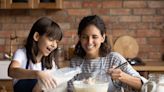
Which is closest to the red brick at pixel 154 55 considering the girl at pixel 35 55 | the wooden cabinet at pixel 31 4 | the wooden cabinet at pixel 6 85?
the wooden cabinet at pixel 31 4

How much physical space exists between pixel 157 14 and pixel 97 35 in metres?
1.91

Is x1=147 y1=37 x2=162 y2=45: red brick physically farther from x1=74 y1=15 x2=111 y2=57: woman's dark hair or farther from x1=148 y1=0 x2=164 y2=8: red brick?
x1=74 y1=15 x2=111 y2=57: woman's dark hair

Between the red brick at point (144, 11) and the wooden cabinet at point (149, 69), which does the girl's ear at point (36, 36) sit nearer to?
the wooden cabinet at point (149, 69)

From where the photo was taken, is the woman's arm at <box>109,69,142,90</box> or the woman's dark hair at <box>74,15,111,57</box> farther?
the woman's dark hair at <box>74,15,111,57</box>

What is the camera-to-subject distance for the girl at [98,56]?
5.65ft

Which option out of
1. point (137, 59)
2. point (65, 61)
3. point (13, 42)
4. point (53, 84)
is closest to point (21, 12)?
point (13, 42)

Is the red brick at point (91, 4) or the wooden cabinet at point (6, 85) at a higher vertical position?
→ the red brick at point (91, 4)

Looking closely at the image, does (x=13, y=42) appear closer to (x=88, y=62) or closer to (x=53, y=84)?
(x=88, y=62)

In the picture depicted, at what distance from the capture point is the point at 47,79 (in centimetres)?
139

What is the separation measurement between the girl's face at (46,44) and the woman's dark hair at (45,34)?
0.02m

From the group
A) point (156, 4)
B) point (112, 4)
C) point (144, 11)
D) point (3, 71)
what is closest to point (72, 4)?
point (112, 4)

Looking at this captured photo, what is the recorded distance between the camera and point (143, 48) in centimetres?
362

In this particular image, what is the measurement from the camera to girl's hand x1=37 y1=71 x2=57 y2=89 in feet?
4.56

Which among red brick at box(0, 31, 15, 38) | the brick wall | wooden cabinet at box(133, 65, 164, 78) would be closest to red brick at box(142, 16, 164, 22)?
the brick wall
